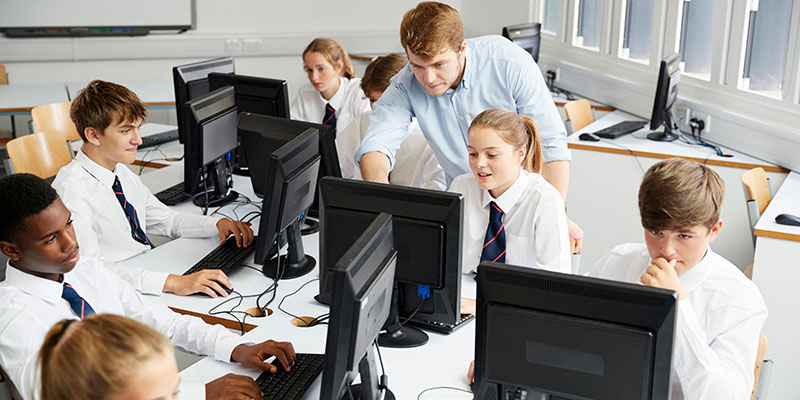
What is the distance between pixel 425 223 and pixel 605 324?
572mm

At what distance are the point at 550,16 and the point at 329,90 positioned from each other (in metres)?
2.64

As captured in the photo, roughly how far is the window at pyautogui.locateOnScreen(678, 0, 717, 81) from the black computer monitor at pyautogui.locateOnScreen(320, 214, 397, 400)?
3.27 meters

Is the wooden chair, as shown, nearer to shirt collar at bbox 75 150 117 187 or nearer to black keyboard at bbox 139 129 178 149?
shirt collar at bbox 75 150 117 187

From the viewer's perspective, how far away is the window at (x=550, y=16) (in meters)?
5.75

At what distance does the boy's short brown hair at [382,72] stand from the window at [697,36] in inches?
80.7

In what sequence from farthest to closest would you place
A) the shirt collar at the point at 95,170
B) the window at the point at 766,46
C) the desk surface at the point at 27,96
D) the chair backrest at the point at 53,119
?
1. the desk surface at the point at 27,96
2. the chair backrest at the point at 53,119
3. the window at the point at 766,46
4. the shirt collar at the point at 95,170

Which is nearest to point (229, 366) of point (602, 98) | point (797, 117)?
point (797, 117)

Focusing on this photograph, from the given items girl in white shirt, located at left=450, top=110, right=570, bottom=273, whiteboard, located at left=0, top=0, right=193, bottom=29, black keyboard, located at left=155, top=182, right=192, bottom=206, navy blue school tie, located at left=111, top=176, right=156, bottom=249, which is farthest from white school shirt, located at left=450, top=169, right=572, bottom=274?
whiteboard, located at left=0, top=0, right=193, bottom=29

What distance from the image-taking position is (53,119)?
13.5 feet

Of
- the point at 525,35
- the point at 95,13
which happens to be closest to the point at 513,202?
the point at 525,35

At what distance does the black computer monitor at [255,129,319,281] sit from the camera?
6.97 ft

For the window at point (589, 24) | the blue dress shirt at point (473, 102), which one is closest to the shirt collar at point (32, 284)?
the blue dress shirt at point (473, 102)

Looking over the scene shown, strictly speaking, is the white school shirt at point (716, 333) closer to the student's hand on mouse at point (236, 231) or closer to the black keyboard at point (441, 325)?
the black keyboard at point (441, 325)

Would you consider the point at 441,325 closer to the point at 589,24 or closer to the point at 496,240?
the point at 496,240
